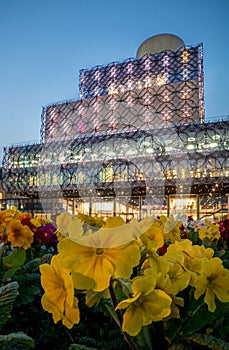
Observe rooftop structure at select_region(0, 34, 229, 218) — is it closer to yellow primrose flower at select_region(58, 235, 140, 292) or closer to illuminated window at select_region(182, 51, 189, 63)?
illuminated window at select_region(182, 51, 189, 63)

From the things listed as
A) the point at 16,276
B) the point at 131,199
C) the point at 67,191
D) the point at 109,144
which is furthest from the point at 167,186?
the point at 16,276

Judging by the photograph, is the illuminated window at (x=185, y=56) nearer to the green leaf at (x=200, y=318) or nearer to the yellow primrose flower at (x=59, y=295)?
the green leaf at (x=200, y=318)

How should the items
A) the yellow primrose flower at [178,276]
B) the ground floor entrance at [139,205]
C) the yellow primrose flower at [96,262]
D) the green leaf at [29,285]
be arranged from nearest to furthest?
the yellow primrose flower at [96,262] < the yellow primrose flower at [178,276] < the green leaf at [29,285] < the ground floor entrance at [139,205]

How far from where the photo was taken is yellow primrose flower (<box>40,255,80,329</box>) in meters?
0.74

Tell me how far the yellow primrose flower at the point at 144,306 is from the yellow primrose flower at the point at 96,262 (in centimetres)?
7

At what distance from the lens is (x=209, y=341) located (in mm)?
1031

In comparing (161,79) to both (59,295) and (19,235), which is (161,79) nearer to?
(19,235)

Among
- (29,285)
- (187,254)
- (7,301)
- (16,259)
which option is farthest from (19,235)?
(187,254)

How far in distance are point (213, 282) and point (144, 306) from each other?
287mm

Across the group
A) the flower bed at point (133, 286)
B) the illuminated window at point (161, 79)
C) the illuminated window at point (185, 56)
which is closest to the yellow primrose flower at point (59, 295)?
the flower bed at point (133, 286)

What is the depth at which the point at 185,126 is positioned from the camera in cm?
3856

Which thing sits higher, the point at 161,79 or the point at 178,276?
the point at 161,79

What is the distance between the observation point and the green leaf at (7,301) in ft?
3.60

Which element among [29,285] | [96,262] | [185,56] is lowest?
[29,285]
